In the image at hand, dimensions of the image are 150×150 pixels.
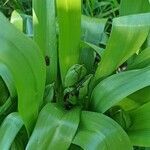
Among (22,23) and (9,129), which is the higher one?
(22,23)

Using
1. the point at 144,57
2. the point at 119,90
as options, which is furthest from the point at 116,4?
the point at 119,90

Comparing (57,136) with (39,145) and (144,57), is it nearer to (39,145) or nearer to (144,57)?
(39,145)

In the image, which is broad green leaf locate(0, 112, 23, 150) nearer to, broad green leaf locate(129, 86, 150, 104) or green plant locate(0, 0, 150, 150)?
green plant locate(0, 0, 150, 150)

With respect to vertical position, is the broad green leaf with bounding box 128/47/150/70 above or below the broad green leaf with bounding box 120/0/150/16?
below

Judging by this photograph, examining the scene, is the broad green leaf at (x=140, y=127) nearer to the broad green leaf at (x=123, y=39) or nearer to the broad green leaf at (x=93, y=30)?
the broad green leaf at (x=123, y=39)

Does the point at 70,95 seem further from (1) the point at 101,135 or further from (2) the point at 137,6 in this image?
(2) the point at 137,6

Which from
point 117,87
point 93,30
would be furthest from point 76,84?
point 93,30

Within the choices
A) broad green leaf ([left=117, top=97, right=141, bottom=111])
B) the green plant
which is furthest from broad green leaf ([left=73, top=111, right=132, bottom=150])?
broad green leaf ([left=117, top=97, right=141, bottom=111])

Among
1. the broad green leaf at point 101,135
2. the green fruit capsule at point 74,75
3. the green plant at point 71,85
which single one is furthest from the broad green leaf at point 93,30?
the broad green leaf at point 101,135
